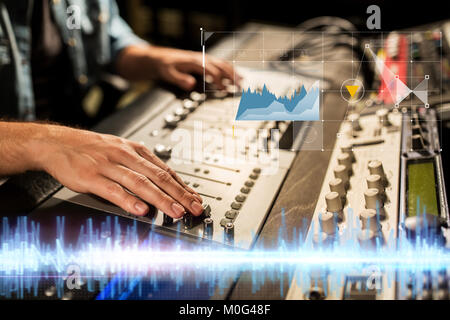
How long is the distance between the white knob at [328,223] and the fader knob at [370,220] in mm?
49

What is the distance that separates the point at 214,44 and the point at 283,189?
1.07 metres

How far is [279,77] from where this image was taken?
1.42 meters

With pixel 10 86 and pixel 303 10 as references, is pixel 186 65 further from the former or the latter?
pixel 303 10

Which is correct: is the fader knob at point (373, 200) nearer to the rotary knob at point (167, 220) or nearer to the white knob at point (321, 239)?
the white knob at point (321, 239)

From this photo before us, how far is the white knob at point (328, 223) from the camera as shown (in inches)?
30.9

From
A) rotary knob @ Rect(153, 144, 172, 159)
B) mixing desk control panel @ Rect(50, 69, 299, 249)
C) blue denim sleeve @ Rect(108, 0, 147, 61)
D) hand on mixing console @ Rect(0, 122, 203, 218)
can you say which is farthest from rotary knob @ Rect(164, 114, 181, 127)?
blue denim sleeve @ Rect(108, 0, 147, 61)

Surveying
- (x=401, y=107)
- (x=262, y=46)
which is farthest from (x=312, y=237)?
(x=262, y=46)

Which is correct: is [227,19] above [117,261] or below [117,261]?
above

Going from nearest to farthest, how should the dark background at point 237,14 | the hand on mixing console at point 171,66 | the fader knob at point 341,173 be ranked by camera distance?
the fader knob at point 341,173
the hand on mixing console at point 171,66
the dark background at point 237,14

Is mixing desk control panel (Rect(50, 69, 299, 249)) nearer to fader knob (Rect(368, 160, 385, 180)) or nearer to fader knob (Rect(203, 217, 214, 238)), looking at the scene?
fader knob (Rect(203, 217, 214, 238))

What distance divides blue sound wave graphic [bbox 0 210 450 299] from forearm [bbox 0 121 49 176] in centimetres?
22

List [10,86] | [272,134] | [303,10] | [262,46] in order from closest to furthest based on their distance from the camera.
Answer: [272,134]
[10,86]
[262,46]
[303,10]

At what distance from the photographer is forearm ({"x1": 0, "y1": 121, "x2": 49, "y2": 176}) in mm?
963
